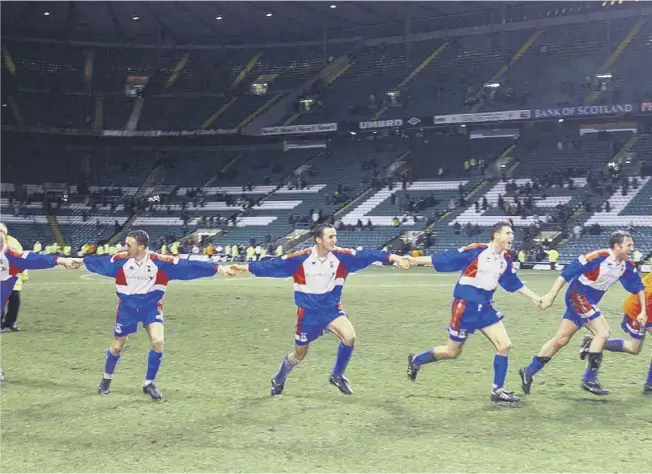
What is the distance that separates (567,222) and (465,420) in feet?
92.7

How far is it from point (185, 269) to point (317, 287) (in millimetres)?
1655

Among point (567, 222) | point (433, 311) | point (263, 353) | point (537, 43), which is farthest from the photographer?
point (537, 43)

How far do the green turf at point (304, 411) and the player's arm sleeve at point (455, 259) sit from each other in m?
1.54

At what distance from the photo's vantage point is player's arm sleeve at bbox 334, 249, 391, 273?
800cm

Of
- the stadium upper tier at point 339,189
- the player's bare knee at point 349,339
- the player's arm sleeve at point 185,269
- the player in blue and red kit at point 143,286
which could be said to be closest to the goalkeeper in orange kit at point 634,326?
the player's bare knee at point 349,339

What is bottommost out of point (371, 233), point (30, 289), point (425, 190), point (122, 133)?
point (30, 289)

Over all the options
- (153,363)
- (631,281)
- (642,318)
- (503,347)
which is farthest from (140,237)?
(642,318)

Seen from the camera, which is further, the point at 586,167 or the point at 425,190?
the point at 425,190

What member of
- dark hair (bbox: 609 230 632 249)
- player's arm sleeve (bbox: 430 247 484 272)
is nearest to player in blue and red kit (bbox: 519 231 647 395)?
dark hair (bbox: 609 230 632 249)

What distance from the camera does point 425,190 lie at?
133ft

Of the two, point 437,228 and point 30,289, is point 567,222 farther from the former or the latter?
point 30,289

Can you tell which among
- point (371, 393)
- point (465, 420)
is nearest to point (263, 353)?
point (371, 393)

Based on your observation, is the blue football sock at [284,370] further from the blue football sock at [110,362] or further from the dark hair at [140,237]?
the dark hair at [140,237]

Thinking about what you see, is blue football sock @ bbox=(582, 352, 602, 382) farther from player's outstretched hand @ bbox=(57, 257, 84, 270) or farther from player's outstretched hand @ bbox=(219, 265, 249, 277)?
player's outstretched hand @ bbox=(57, 257, 84, 270)
